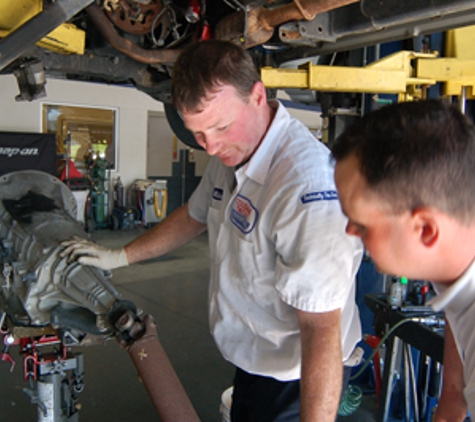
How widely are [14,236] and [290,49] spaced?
1787 mm

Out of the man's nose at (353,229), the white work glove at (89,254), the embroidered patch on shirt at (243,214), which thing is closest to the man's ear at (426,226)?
the man's nose at (353,229)

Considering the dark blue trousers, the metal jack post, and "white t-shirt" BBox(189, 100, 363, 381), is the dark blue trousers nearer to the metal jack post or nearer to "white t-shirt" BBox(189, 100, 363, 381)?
"white t-shirt" BBox(189, 100, 363, 381)

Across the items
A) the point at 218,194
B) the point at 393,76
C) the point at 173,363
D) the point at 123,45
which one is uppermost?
the point at 123,45

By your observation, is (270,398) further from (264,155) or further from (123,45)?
(123,45)

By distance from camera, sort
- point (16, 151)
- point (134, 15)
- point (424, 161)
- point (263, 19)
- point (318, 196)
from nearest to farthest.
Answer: point (424, 161)
point (318, 196)
point (263, 19)
point (134, 15)
point (16, 151)

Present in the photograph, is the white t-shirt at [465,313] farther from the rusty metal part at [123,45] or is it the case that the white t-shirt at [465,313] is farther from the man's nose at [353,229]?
the rusty metal part at [123,45]

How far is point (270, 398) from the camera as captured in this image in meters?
1.31

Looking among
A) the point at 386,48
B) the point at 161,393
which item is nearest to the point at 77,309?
the point at 161,393

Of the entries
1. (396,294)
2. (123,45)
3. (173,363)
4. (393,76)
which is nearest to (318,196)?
(396,294)

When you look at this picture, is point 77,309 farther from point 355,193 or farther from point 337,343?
point 355,193

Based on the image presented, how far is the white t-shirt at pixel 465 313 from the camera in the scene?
2.31 feet

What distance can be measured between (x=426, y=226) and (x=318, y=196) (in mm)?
421

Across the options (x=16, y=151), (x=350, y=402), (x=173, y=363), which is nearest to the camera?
(x=350, y=402)

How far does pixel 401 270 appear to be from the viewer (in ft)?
2.33
